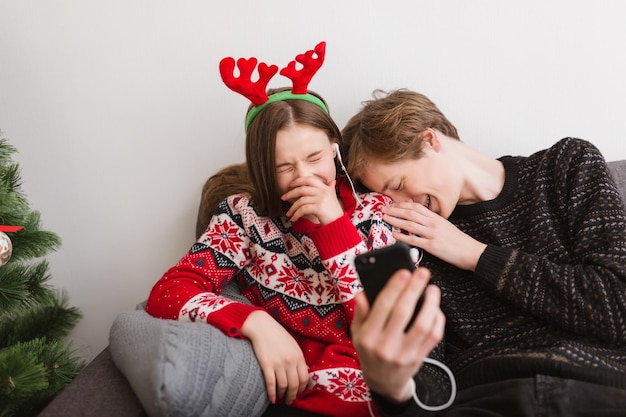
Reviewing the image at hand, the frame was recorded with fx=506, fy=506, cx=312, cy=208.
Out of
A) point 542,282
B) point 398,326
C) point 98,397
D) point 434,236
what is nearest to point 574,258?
point 542,282

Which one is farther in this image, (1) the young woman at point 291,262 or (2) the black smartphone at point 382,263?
(1) the young woman at point 291,262

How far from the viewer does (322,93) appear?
53.7 inches

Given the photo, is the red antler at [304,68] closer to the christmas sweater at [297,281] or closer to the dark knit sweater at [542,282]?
the christmas sweater at [297,281]

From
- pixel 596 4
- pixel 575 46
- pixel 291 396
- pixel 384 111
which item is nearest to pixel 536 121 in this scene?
pixel 575 46

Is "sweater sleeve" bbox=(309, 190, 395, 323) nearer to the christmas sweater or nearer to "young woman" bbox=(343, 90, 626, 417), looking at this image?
the christmas sweater

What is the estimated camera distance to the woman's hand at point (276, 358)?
0.90 m

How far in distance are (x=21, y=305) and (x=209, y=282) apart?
465 millimetres

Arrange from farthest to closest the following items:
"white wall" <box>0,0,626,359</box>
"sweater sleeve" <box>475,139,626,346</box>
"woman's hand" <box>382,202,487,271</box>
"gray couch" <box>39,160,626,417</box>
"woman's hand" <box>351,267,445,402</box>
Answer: "white wall" <box>0,0,626,359</box>, "woman's hand" <box>382,202,487,271</box>, "sweater sleeve" <box>475,139,626,346</box>, "gray couch" <box>39,160,626,417</box>, "woman's hand" <box>351,267,445,402</box>

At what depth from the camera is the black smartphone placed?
A: 2.22ft

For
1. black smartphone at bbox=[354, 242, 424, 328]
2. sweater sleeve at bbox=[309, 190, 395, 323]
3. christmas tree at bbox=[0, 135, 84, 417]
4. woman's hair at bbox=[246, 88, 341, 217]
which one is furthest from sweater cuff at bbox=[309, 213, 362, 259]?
christmas tree at bbox=[0, 135, 84, 417]

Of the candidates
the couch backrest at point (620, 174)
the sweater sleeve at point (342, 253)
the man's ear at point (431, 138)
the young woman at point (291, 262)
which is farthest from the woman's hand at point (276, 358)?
the couch backrest at point (620, 174)

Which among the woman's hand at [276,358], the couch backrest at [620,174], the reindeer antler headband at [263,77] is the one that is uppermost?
the reindeer antler headband at [263,77]

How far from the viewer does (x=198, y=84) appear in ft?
4.53

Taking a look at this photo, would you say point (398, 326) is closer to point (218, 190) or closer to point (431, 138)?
point (431, 138)
